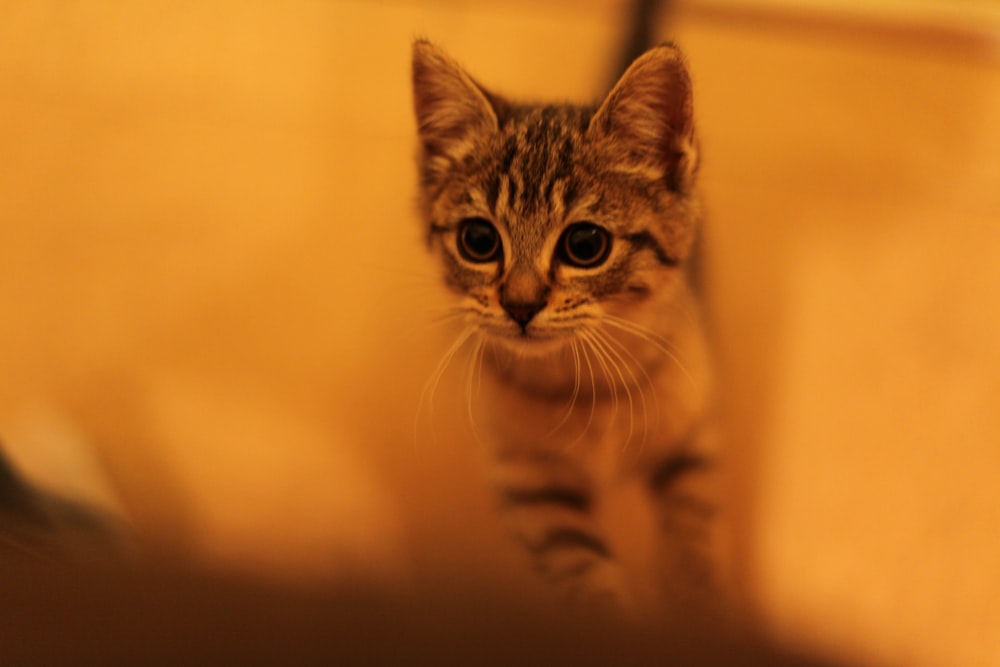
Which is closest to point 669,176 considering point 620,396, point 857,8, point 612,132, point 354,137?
point 612,132

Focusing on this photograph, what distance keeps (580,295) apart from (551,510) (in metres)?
0.37

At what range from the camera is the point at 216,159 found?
1426 mm

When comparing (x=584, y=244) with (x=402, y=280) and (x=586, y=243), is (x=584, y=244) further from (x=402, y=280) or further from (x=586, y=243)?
(x=402, y=280)

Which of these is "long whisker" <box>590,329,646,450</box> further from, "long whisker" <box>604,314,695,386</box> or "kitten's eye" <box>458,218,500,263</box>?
"kitten's eye" <box>458,218,500,263</box>

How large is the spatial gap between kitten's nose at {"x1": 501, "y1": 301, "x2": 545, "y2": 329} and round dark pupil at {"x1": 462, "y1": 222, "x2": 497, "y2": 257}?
8 cm

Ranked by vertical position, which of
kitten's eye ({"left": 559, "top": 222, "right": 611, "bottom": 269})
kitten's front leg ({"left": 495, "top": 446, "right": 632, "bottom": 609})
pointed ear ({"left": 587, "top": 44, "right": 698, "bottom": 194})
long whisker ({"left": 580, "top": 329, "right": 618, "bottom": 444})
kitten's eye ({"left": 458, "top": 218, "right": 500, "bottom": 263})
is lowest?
kitten's front leg ({"left": 495, "top": 446, "right": 632, "bottom": 609})

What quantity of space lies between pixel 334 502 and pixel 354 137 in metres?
0.76

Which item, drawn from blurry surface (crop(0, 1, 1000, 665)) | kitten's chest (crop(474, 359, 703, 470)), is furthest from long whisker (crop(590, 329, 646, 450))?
blurry surface (crop(0, 1, 1000, 665))

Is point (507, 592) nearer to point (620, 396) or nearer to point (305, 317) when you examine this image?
point (620, 396)

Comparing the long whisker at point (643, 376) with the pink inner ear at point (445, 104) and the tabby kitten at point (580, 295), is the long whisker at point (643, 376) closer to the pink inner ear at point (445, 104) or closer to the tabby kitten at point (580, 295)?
the tabby kitten at point (580, 295)

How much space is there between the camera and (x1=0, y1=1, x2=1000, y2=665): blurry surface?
3.57 ft

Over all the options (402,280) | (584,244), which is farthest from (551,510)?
(402,280)

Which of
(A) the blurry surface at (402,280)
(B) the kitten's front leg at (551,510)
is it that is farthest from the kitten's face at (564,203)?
(A) the blurry surface at (402,280)

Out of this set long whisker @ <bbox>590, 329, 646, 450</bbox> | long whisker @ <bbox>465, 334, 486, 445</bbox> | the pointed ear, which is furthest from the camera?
long whisker @ <bbox>465, 334, 486, 445</bbox>
